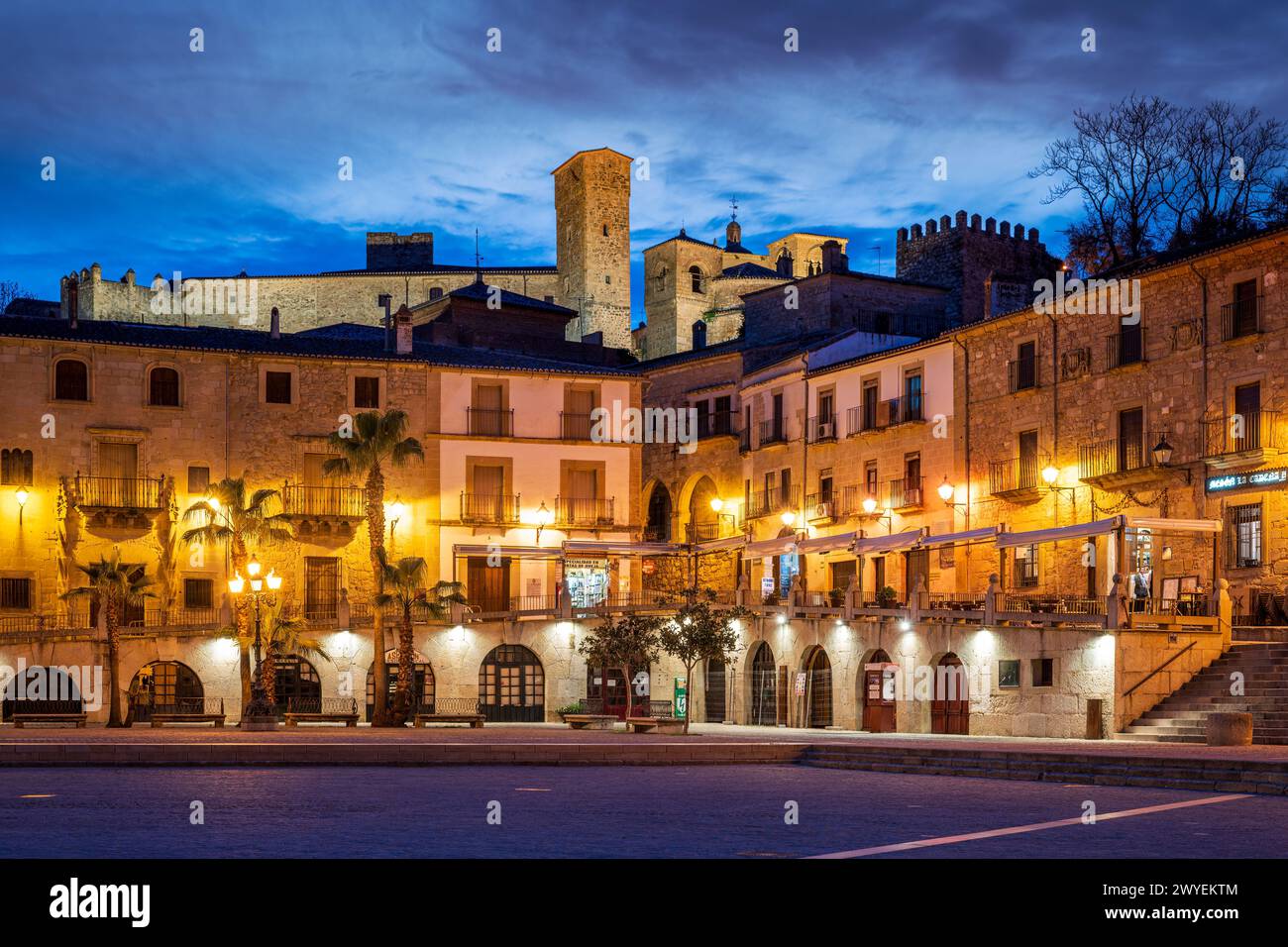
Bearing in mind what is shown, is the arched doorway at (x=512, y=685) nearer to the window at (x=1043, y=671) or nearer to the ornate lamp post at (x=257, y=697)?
the ornate lamp post at (x=257, y=697)

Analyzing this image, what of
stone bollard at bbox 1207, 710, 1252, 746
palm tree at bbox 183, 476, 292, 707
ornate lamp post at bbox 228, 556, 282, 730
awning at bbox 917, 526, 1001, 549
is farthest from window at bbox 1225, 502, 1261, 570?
palm tree at bbox 183, 476, 292, 707

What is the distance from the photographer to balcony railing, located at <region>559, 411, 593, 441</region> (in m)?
57.5

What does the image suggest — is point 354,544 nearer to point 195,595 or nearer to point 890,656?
point 195,595

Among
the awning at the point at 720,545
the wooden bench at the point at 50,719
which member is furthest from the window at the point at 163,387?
the awning at the point at 720,545

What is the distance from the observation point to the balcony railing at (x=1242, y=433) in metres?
37.8

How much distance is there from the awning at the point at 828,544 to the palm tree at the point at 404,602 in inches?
371

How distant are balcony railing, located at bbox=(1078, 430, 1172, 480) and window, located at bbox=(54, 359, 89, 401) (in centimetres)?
2869

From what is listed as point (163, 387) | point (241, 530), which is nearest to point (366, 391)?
point (163, 387)

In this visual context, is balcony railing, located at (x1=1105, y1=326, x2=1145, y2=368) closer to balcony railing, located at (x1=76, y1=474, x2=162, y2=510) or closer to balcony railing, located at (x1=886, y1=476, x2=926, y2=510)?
balcony railing, located at (x1=886, y1=476, x2=926, y2=510)

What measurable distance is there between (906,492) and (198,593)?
2095 centimetres

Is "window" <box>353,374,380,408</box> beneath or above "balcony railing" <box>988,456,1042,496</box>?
above

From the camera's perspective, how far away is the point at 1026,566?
45.4 metres
